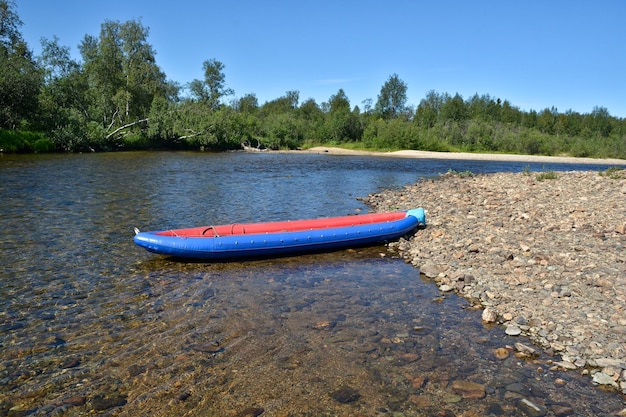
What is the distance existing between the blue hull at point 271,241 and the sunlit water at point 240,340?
0.32 metres

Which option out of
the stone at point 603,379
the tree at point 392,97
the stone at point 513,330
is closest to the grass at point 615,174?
the stone at point 513,330

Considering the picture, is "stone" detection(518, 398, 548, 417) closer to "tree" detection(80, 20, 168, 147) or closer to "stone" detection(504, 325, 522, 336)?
"stone" detection(504, 325, 522, 336)

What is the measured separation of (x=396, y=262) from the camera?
10.8 meters

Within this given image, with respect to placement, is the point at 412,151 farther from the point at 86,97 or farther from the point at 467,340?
the point at 467,340

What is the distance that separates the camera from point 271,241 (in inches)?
408

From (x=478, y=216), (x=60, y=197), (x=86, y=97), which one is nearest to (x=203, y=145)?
(x=86, y=97)

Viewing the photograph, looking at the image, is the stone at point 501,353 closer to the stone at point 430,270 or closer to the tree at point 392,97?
the stone at point 430,270

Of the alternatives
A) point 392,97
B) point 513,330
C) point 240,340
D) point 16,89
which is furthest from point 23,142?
point 392,97

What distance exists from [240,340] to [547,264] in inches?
256

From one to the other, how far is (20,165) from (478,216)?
29848 mm

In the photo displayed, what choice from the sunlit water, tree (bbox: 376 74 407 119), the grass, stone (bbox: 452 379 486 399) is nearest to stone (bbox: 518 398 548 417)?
the sunlit water

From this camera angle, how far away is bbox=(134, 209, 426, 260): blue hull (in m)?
9.66

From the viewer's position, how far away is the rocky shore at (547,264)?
603cm

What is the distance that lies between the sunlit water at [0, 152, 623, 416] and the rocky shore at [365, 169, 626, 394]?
0.42 metres
